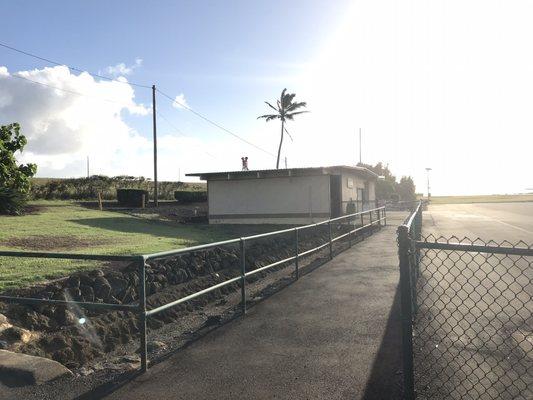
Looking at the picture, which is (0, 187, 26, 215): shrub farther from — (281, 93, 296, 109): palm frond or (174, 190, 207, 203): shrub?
(281, 93, 296, 109): palm frond

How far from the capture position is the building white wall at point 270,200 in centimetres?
2348

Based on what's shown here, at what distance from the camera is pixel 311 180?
928 inches

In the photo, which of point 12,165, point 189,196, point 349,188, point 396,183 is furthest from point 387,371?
point 396,183

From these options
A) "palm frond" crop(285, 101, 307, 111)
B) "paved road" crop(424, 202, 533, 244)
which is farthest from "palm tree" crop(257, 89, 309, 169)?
"paved road" crop(424, 202, 533, 244)

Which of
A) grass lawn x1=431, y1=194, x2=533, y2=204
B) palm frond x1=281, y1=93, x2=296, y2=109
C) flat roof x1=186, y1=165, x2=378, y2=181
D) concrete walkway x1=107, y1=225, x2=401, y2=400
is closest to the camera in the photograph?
concrete walkway x1=107, y1=225, x2=401, y2=400

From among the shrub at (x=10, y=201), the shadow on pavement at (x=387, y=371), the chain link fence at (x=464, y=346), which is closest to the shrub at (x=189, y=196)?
the shrub at (x=10, y=201)

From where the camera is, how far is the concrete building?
23422 millimetres

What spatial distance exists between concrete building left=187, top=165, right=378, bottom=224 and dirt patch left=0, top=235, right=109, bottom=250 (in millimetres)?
12292

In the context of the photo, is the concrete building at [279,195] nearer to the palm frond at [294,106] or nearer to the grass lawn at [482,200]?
the palm frond at [294,106]

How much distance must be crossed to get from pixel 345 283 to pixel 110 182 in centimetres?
2826

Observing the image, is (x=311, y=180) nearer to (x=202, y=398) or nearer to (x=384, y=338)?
(x=384, y=338)

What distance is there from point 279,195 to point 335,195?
122 inches

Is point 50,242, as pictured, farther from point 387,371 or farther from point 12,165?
point 387,371

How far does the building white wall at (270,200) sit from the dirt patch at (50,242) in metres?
12.3
